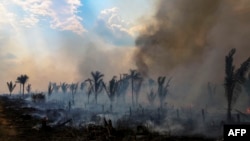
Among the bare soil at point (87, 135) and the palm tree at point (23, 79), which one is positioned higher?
the palm tree at point (23, 79)

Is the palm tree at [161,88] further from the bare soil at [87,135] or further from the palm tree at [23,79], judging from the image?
the palm tree at [23,79]

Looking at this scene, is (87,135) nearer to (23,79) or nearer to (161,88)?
(161,88)

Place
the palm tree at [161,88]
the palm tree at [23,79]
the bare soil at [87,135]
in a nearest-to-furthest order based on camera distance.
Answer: the bare soil at [87,135] → the palm tree at [161,88] → the palm tree at [23,79]

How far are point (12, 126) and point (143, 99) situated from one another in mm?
81205

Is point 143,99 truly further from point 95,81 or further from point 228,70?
point 228,70

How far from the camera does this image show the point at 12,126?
3647 cm

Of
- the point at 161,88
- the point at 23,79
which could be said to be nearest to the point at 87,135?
the point at 161,88

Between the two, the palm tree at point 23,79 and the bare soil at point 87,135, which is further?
the palm tree at point 23,79

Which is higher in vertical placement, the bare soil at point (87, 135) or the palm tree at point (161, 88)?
the palm tree at point (161, 88)

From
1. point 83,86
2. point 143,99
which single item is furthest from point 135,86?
point 83,86

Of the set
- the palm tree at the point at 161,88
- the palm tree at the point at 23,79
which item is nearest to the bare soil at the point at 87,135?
the palm tree at the point at 161,88

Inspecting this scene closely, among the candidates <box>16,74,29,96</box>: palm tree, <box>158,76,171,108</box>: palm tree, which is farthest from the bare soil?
<box>16,74,29,96</box>: palm tree

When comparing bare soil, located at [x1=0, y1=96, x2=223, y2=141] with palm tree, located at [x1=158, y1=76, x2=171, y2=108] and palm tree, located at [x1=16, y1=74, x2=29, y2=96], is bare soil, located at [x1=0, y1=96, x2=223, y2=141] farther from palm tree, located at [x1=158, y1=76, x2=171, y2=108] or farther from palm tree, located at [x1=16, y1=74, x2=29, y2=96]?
palm tree, located at [x1=16, y1=74, x2=29, y2=96]

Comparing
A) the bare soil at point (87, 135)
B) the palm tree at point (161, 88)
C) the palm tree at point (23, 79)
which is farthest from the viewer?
the palm tree at point (23, 79)
